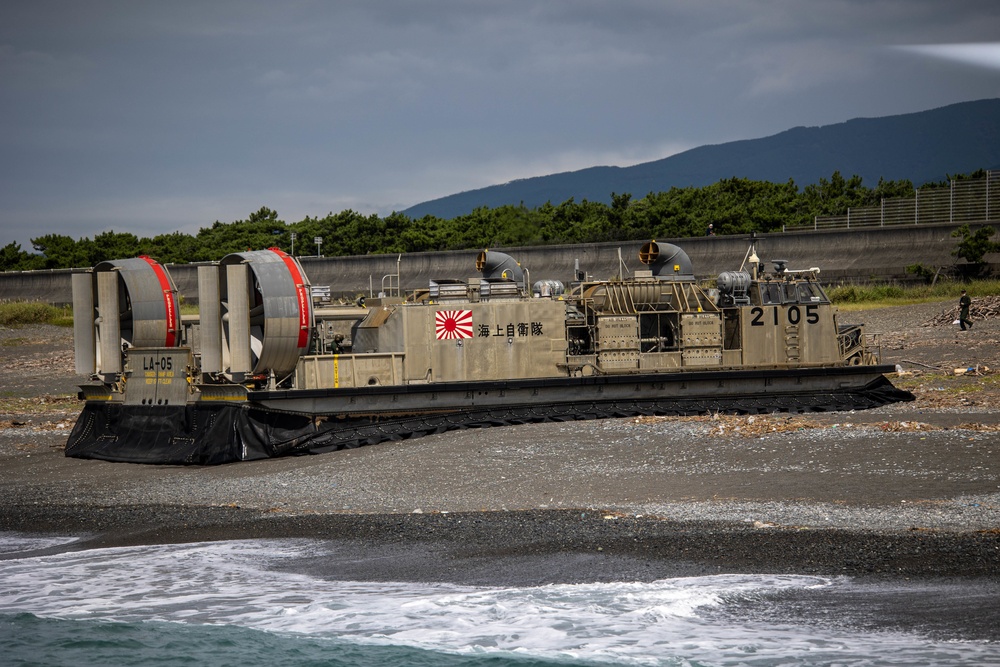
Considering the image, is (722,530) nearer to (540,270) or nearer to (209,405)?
(209,405)

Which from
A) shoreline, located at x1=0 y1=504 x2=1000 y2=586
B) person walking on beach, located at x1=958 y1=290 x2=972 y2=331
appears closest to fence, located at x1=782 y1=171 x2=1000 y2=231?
person walking on beach, located at x1=958 y1=290 x2=972 y2=331

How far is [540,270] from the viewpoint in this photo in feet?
122

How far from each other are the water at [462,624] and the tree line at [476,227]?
117 feet

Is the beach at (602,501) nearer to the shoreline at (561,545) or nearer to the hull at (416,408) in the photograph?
the shoreline at (561,545)

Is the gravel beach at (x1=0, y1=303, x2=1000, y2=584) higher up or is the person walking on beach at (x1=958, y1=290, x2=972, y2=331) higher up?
the person walking on beach at (x1=958, y1=290, x2=972, y2=331)

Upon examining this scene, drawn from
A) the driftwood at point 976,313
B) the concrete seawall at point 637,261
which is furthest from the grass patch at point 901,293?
the driftwood at point 976,313

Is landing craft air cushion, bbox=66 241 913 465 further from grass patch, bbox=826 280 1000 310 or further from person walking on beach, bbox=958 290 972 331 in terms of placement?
grass patch, bbox=826 280 1000 310

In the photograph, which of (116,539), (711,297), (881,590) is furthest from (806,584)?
(711,297)

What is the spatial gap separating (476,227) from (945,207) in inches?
842

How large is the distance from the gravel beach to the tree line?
1188 inches

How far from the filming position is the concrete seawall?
34.7 m

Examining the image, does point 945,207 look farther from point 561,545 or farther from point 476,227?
point 561,545

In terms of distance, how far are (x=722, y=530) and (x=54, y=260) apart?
48.6 m

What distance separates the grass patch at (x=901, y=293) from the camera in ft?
100
